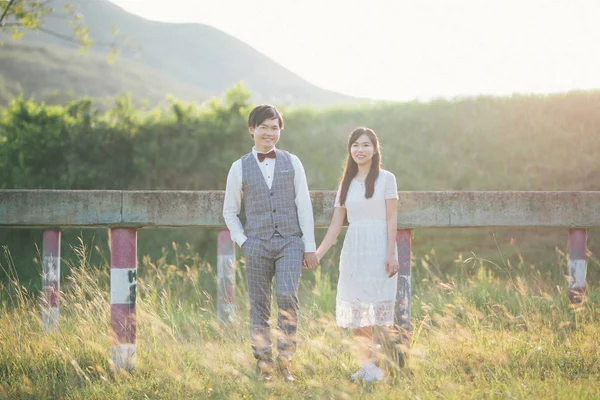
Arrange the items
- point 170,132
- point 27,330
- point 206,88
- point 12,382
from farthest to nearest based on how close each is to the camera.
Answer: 1. point 206,88
2. point 170,132
3. point 27,330
4. point 12,382

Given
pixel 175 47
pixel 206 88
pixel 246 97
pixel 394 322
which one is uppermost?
pixel 175 47

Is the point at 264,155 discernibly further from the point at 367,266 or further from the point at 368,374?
the point at 368,374

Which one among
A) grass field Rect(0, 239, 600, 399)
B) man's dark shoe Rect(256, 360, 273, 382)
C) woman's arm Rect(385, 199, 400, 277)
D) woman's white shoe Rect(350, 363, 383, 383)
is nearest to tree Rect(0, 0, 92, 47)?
grass field Rect(0, 239, 600, 399)

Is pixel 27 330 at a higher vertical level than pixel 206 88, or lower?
lower

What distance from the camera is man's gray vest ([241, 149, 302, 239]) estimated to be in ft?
12.2

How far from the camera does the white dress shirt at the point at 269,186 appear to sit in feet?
12.3

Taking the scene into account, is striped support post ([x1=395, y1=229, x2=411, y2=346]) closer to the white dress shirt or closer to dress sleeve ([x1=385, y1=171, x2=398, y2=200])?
dress sleeve ([x1=385, y1=171, x2=398, y2=200])

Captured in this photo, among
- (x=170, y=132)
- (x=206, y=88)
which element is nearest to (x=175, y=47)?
(x=206, y=88)

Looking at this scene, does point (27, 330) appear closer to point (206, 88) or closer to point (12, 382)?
point (12, 382)

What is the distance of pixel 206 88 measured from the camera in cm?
10225

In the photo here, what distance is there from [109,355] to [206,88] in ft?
333

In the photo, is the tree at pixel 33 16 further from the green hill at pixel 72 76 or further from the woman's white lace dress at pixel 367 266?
the green hill at pixel 72 76

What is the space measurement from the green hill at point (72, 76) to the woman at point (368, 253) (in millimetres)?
67268

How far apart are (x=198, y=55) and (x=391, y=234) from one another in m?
127
